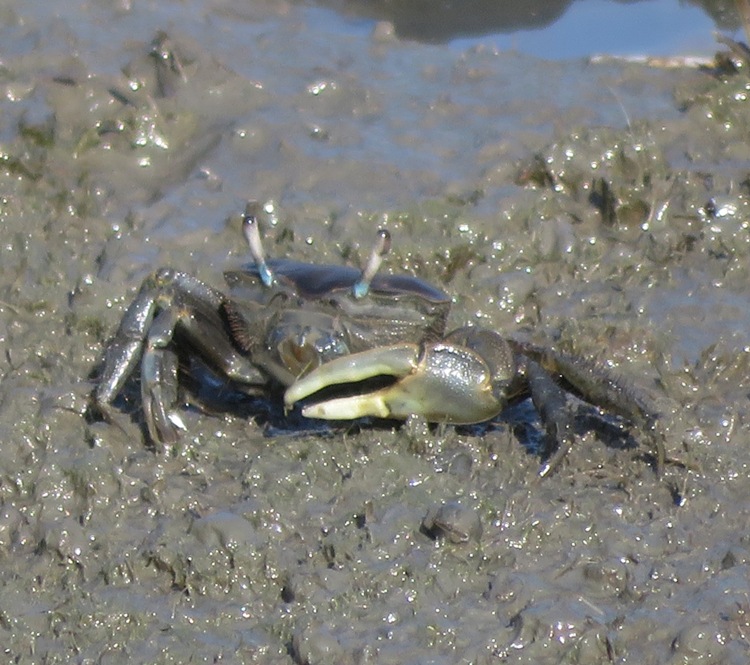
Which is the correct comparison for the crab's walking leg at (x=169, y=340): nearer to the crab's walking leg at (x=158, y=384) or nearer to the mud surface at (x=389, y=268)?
the crab's walking leg at (x=158, y=384)

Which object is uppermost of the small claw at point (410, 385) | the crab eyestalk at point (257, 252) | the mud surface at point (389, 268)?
the crab eyestalk at point (257, 252)

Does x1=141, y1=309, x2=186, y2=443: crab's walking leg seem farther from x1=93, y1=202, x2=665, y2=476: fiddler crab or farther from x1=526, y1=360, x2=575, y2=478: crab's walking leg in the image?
x1=526, y1=360, x2=575, y2=478: crab's walking leg

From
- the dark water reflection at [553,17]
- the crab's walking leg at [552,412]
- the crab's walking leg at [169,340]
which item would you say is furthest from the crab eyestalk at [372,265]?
the dark water reflection at [553,17]

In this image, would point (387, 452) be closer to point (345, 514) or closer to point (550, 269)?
point (345, 514)

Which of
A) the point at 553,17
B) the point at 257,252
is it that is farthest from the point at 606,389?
the point at 553,17

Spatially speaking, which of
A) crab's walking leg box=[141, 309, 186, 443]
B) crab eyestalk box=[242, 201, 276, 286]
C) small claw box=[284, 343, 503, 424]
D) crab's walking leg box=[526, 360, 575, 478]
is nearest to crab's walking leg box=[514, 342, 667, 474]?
crab's walking leg box=[526, 360, 575, 478]

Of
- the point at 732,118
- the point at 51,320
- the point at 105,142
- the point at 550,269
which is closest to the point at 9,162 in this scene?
the point at 105,142
